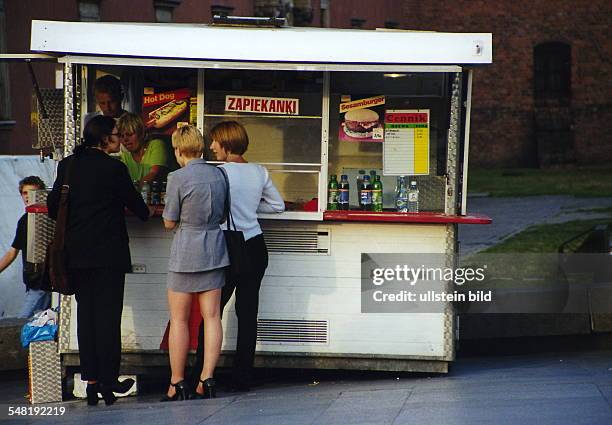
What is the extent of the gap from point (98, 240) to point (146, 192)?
1.03 m

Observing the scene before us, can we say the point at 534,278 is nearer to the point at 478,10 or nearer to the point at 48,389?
the point at 48,389

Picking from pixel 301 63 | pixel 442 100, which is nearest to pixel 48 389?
pixel 301 63

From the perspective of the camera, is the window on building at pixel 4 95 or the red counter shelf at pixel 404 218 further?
the window on building at pixel 4 95

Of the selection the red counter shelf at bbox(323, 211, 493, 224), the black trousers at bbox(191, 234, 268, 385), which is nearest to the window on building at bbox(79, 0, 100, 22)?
the red counter shelf at bbox(323, 211, 493, 224)

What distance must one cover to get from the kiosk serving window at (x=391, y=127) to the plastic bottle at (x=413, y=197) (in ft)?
0.11

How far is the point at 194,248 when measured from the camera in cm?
848

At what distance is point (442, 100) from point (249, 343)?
86.2 inches

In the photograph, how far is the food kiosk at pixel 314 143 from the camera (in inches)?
353

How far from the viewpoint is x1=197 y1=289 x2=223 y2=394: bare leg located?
864 centimetres

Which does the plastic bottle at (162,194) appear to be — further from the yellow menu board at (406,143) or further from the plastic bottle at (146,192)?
the yellow menu board at (406,143)

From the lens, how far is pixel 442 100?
9.62 meters

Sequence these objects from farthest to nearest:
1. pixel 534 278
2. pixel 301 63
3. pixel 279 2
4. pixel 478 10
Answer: pixel 478 10 < pixel 279 2 < pixel 534 278 < pixel 301 63

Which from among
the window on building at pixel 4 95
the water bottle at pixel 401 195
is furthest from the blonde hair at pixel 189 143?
the window on building at pixel 4 95
